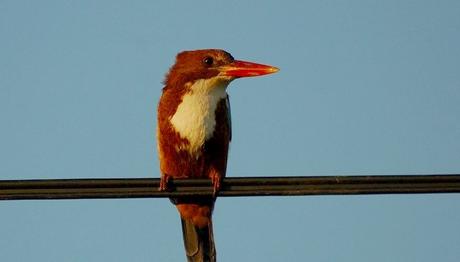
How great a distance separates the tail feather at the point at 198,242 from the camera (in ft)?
26.8

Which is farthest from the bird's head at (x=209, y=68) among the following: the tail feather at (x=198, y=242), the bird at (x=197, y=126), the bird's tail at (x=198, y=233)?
the tail feather at (x=198, y=242)

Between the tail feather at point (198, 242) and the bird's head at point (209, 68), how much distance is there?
1243mm

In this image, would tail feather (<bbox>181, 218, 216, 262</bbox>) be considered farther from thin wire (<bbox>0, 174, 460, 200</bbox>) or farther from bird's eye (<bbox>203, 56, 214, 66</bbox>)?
thin wire (<bbox>0, 174, 460, 200</bbox>)

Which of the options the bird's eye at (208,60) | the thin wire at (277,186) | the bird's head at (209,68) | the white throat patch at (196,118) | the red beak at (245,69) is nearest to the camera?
the thin wire at (277,186)

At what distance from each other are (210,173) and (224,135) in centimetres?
35

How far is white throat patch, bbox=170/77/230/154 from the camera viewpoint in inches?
304

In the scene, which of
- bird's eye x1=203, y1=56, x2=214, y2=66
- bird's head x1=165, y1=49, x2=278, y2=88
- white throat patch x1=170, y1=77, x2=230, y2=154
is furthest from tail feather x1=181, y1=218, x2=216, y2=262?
bird's eye x1=203, y1=56, x2=214, y2=66

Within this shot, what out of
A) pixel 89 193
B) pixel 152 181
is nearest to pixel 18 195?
pixel 89 193

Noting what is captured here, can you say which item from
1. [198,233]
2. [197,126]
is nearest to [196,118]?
[197,126]

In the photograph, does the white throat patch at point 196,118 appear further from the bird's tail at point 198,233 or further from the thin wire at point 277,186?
the thin wire at point 277,186

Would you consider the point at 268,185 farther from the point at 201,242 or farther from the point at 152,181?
the point at 201,242

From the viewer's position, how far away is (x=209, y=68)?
26.6ft

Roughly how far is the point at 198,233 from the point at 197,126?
3.51 ft

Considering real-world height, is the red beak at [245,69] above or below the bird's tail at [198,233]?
above
